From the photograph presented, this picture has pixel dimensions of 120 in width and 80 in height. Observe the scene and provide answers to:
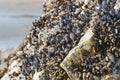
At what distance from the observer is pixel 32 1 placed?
1341cm

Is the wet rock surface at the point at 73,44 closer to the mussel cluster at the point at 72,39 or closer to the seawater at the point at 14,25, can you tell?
the mussel cluster at the point at 72,39

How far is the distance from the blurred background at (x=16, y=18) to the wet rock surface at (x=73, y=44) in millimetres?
4310

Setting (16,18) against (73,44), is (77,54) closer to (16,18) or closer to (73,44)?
(73,44)

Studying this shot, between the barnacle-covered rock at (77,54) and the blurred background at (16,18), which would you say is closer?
the barnacle-covered rock at (77,54)

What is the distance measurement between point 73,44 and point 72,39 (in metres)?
0.08

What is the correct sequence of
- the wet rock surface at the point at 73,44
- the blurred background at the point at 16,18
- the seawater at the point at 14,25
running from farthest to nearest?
the blurred background at the point at 16,18 < the seawater at the point at 14,25 < the wet rock surface at the point at 73,44

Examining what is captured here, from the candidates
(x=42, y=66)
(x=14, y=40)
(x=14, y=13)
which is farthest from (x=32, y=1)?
(x=42, y=66)

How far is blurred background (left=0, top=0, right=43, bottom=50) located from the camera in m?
10.6

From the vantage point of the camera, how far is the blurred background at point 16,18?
1057cm

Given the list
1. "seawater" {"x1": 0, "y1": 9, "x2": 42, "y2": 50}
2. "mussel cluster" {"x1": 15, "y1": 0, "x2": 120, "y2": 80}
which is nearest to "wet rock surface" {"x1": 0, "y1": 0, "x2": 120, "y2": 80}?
"mussel cluster" {"x1": 15, "y1": 0, "x2": 120, "y2": 80}

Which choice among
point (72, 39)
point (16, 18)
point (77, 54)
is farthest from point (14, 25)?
point (77, 54)

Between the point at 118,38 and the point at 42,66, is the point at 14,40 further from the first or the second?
the point at 118,38

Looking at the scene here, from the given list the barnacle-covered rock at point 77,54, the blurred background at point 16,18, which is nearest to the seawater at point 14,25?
the blurred background at point 16,18

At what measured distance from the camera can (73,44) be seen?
4918mm
